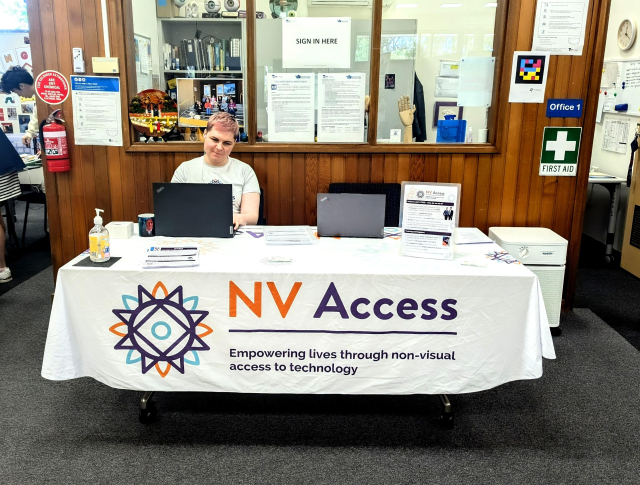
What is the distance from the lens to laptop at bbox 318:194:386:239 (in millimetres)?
2586

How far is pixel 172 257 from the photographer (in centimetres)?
224

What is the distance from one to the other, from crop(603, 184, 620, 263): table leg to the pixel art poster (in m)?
1.90

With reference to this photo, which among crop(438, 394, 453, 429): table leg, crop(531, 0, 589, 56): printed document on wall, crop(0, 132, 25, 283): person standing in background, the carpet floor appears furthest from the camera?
crop(0, 132, 25, 283): person standing in background

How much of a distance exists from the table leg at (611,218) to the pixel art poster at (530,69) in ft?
6.23

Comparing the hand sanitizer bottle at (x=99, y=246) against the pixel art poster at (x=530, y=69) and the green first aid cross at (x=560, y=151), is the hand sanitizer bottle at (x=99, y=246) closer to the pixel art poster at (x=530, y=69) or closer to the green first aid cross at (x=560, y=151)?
Answer: the pixel art poster at (x=530, y=69)

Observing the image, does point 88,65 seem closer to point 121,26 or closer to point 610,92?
point 121,26

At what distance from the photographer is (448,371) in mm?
2256

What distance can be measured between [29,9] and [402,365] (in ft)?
9.70

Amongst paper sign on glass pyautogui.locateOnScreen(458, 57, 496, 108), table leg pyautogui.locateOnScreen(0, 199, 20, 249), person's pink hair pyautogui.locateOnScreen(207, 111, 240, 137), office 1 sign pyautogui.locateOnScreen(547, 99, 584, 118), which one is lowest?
table leg pyautogui.locateOnScreen(0, 199, 20, 249)

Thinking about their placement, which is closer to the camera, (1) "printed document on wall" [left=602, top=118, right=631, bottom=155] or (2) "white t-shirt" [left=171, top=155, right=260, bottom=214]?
(2) "white t-shirt" [left=171, top=155, right=260, bottom=214]

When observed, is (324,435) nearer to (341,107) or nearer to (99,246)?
(99,246)

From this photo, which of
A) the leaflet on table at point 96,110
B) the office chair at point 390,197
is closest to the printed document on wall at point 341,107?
the office chair at point 390,197

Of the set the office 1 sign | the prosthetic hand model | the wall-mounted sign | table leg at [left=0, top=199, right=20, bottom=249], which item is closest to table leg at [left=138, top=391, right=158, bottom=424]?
the wall-mounted sign

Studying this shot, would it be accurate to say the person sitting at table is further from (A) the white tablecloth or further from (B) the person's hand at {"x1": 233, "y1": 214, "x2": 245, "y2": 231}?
(A) the white tablecloth
